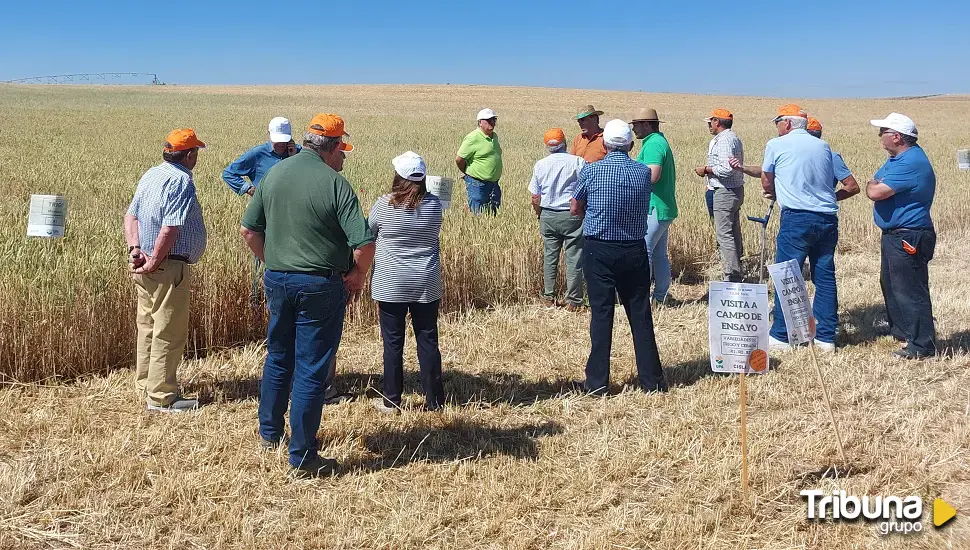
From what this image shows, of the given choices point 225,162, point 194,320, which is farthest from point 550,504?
point 225,162

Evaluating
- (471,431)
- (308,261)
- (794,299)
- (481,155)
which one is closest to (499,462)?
(471,431)

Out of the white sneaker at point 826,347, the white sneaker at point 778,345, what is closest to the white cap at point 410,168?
the white sneaker at point 778,345

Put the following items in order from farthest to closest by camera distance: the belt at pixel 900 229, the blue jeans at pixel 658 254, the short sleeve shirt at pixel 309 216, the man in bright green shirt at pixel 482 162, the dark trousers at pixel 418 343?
the man in bright green shirt at pixel 482 162, the blue jeans at pixel 658 254, the belt at pixel 900 229, the dark trousers at pixel 418 343, the short sleeve shirt at pixel 309 216

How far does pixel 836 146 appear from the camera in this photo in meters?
26.5

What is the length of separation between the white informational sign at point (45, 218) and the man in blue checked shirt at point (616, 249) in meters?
3.85

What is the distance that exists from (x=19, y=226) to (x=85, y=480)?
4.76 metres

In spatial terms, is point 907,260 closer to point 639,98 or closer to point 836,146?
point 836,146

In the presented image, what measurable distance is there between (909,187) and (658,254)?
2612 mm

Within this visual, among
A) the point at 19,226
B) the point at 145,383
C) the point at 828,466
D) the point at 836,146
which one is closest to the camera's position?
the point at 828,466

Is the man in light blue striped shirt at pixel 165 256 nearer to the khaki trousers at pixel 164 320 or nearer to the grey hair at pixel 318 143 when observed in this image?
the khaki trousers at pixel 164 320

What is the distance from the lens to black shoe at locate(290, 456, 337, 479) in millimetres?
4461

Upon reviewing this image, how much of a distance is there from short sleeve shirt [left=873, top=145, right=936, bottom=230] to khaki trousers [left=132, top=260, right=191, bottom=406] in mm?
5541

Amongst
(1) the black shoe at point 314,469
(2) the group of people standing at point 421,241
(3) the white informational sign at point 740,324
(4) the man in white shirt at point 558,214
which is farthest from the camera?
(4) the man in white shirt at point 558,214

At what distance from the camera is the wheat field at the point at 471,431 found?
12.9 feet
